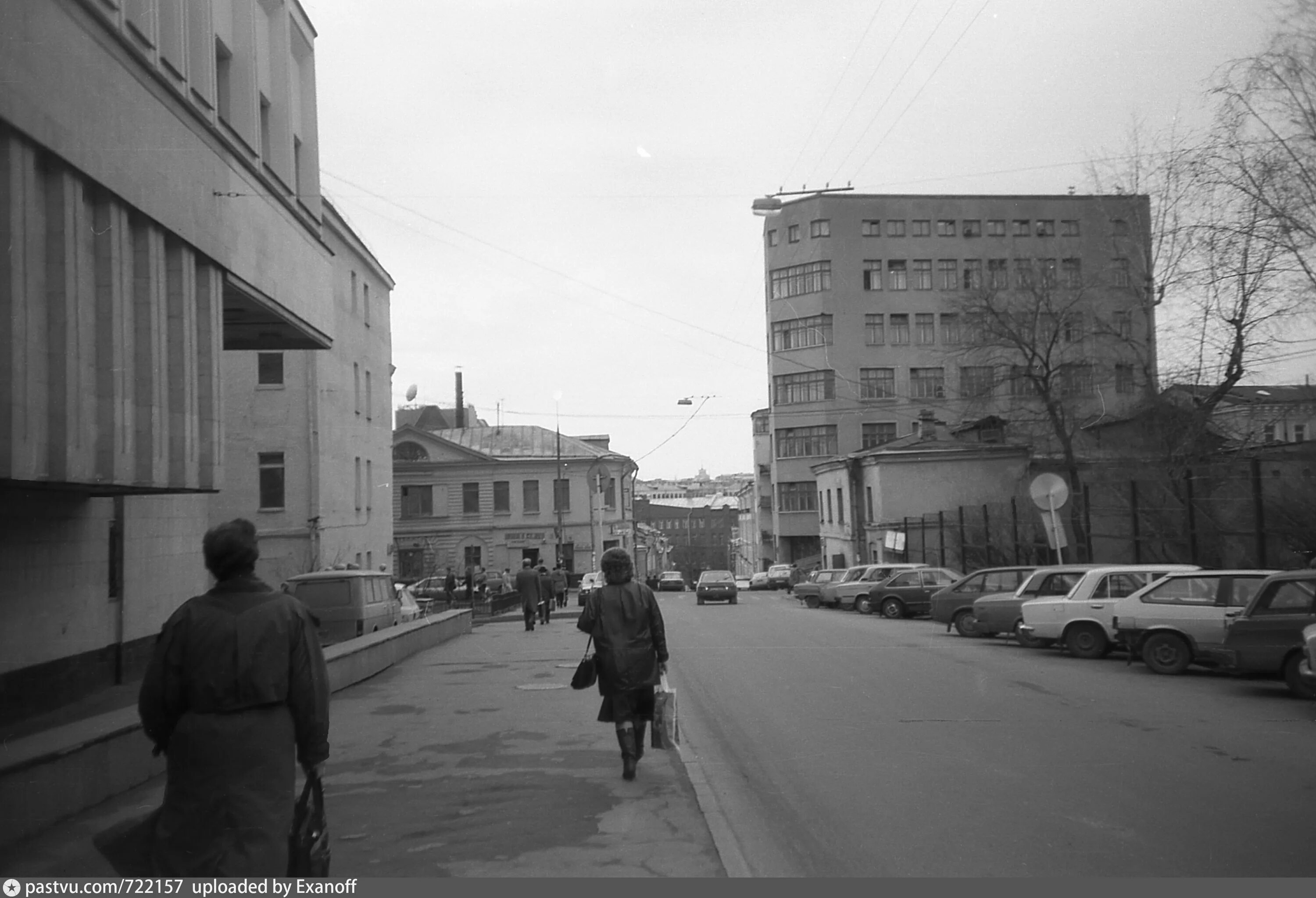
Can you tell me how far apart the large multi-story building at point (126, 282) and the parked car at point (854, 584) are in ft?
74.5

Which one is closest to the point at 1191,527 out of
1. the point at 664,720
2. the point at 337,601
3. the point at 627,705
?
the point at 337,601

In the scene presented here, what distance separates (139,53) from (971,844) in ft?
33.2

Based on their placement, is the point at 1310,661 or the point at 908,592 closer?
the point at 1310,661

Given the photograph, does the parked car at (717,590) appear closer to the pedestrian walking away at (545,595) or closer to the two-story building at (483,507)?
the pedestrian walking away at (545,595)

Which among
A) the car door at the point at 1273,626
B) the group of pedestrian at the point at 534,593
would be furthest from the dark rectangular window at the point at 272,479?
the car door at the point at 1273,626

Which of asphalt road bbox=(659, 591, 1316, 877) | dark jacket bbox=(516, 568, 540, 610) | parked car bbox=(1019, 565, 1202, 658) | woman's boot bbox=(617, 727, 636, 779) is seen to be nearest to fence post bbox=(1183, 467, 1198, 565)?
parked car bbox=(1019, 565, 1202, 658)

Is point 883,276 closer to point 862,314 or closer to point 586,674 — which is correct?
point 862,314

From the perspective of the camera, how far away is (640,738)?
8445mm

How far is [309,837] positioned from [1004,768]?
5787 mm

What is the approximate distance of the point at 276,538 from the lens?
109 ft

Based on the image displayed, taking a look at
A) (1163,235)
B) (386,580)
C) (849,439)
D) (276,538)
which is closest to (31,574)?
(386,580)

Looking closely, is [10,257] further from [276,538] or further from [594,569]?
[594,569]

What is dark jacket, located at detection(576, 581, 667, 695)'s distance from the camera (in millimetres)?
8227

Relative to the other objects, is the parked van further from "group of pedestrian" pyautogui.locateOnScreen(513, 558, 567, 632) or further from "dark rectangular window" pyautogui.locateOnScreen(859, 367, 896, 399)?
"dark rectangular window" pyautogui.locateOnScreen(859, 367, 896, 399)
